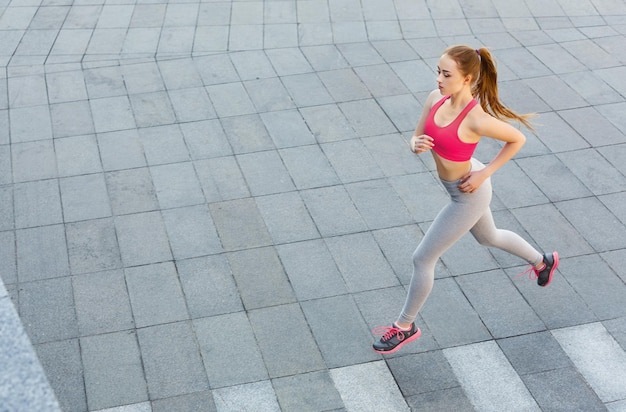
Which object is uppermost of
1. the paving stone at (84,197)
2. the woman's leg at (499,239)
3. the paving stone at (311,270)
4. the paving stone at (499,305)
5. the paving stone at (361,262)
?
the woman's leg at (499,239)

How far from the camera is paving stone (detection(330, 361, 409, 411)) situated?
521cm

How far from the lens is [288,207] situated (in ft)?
23.3

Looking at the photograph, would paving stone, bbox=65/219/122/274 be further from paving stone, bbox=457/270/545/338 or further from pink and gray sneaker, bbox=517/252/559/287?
pink and gray sneaker, bbox=517/252/559/287

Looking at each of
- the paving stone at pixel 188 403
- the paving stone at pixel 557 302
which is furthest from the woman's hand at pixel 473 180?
the paving stone at pixel 188 403

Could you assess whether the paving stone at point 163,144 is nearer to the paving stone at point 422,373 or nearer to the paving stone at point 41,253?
the paving stone at point 41,253

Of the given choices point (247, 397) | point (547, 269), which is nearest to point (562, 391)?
point (547, 269)

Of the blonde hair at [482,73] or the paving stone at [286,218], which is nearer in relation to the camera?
the blonde hair at [482,73]

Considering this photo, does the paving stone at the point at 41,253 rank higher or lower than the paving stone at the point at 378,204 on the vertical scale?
lower

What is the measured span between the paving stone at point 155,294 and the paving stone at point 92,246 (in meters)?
0.25

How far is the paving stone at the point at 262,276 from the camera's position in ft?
19.9

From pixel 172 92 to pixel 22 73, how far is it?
189cm

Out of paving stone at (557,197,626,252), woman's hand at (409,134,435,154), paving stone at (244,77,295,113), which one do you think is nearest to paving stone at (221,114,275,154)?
paving stone at (244,77,295,113)

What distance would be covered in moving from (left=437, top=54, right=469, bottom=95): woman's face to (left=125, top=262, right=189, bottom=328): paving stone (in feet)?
8.35

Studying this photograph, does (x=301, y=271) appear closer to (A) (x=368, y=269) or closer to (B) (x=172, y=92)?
(A) (x=368, y=269)
